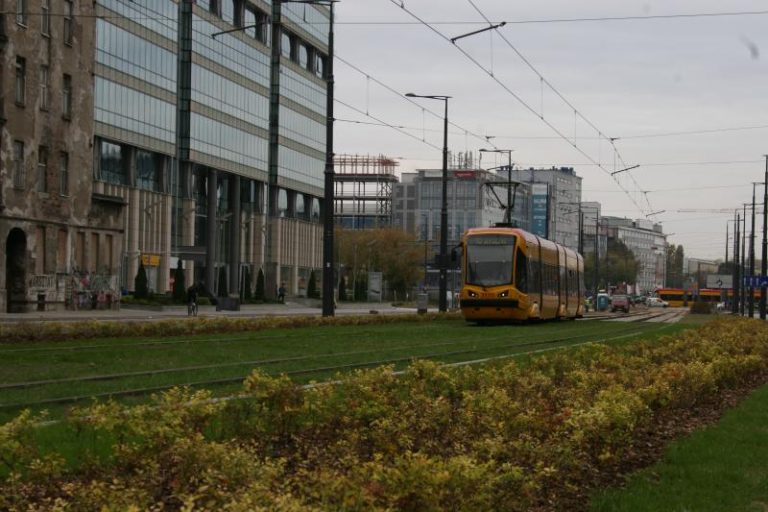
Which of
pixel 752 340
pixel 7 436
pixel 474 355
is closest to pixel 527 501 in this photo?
pixel 7 436

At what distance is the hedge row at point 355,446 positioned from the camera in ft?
17.4

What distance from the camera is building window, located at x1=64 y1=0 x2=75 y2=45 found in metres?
43.8

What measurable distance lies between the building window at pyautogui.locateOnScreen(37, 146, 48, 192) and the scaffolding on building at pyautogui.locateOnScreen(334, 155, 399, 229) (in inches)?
4600

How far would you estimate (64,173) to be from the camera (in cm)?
4381

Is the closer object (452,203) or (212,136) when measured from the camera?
(212,136)

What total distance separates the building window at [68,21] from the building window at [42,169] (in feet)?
15.6

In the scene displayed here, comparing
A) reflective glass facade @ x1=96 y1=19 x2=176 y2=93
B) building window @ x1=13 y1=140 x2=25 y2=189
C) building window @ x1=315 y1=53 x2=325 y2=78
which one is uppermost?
building window @ x1=315 y1=53 x2=325 y2=78

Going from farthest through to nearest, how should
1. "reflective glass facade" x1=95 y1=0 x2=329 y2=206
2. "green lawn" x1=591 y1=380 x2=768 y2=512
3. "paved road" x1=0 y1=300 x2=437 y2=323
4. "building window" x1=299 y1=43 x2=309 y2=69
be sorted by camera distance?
"building window" x1=299 y1=43 x2=309 y2=69
"reflective glass facade" x1=95 y1=0 x2=329 y2=206
"paved road" x1=0 y1=300 x2=437 y2=323
"green lawn" x1=591 y1=380 x2=768 y2=512

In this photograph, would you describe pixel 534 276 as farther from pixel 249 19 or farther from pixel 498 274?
pixel 249 19

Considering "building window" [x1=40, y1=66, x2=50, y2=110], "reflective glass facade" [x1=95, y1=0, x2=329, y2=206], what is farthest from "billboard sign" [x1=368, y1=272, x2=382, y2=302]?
"building window" [x1=40, y1=66, x2=50, y2=110]

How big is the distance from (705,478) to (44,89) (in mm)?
37877

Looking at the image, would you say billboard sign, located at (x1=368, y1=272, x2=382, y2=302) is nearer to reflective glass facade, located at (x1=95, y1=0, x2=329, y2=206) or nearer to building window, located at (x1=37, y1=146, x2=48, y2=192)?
reflective glass facade, located at (x1=95, y1=0, x2=329, y2=206)

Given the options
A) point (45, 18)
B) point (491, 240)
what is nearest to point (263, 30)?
Answer: point (45, 18)

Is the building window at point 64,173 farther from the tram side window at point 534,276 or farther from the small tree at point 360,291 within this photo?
the small tree at point 360,291
